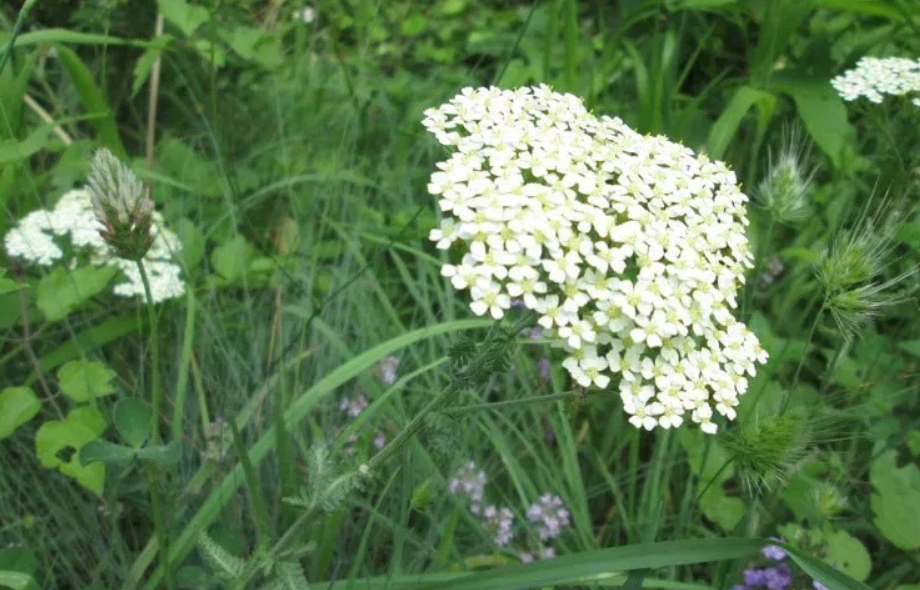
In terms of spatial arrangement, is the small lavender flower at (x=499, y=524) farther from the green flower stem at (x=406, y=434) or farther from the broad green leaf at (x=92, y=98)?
the broad green leaf at (x=92, y=98)

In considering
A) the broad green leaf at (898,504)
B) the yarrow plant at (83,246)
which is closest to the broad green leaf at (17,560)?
the yarrow plant at (83,246)

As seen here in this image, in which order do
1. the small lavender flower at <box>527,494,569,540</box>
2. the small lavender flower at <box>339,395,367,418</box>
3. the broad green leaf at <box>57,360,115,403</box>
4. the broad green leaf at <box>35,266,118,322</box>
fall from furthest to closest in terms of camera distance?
the small lavender flower at <box>339,395,367,418</box>, the small lavender flower at <box>527,494,569,540</box>, the broad green leaf at <box>35,266,118,322</box>, the broad green leaf at <box>57,360,115,403</box>

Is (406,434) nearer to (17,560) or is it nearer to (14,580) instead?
(14,580)

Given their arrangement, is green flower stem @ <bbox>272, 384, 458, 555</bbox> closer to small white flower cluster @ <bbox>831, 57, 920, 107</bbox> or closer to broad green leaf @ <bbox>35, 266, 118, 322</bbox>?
broad green leaf @ <bbox>35, 266, 118, 322</bbox>

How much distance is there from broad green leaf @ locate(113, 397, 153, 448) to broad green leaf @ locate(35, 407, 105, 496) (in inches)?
4.9

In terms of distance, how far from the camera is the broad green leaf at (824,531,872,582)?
1827 millimetres

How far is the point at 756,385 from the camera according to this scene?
207 centimetres

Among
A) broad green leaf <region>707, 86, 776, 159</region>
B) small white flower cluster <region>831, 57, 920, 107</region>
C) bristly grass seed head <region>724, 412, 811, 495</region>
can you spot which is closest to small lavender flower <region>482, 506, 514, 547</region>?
bristly grass seed head <region>724, 412, 811, 495</region>

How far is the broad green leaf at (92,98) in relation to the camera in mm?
2154

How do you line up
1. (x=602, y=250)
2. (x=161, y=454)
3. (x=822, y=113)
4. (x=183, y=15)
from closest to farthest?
(x=602, y=250) → (x=161, y=454) → (x=183, y=15) → (x=822, y=113)

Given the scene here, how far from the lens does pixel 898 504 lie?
186cm

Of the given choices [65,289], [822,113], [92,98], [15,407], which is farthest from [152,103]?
[822,113]

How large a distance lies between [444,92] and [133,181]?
1.85 m

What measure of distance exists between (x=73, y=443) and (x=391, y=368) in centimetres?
73
